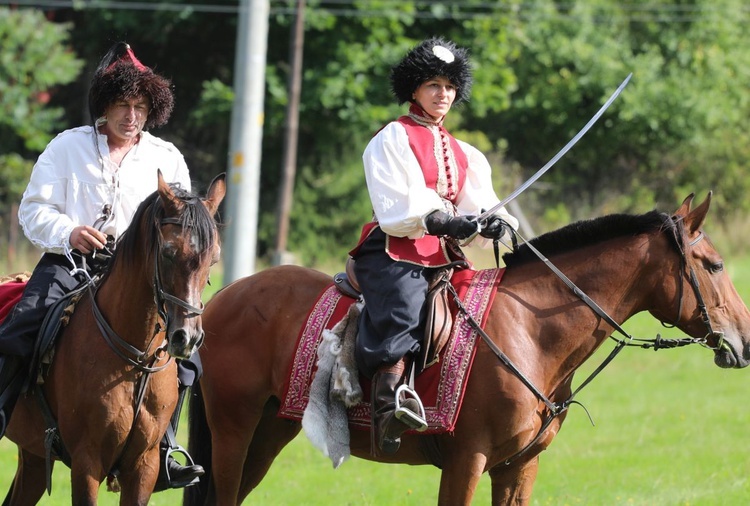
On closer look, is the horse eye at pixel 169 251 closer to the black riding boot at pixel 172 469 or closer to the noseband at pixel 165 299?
the noseband at pixel 165 299

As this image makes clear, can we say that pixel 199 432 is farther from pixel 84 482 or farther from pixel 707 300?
pixel 707 300

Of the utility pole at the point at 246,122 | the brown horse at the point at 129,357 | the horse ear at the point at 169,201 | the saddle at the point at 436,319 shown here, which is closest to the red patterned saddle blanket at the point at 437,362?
the saddle at the point at 436,319

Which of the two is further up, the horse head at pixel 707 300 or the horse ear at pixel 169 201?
the horse ear at pixel 169 201

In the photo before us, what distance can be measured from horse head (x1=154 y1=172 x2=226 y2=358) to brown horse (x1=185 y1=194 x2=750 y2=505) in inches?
61.9

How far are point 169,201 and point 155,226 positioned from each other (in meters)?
0.16

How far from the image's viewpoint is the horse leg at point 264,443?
22.5ft

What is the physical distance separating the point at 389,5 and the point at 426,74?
17234 millimetres

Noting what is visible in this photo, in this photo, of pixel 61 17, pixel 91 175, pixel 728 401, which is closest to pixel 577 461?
pixel 728 401

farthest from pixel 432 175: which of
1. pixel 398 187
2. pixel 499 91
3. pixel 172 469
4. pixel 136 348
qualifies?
pixel 499 91

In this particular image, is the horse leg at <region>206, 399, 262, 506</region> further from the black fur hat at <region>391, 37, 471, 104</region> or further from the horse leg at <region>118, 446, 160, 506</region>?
the black fur hat at <region>391, 37, 471, 104</region>

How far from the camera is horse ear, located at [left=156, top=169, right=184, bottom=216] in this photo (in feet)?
16.7

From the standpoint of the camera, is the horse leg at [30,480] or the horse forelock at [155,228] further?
the horse leg at [30,480]

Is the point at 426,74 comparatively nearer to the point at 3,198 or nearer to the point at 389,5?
the point at 389,5

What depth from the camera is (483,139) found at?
92.1 feet
